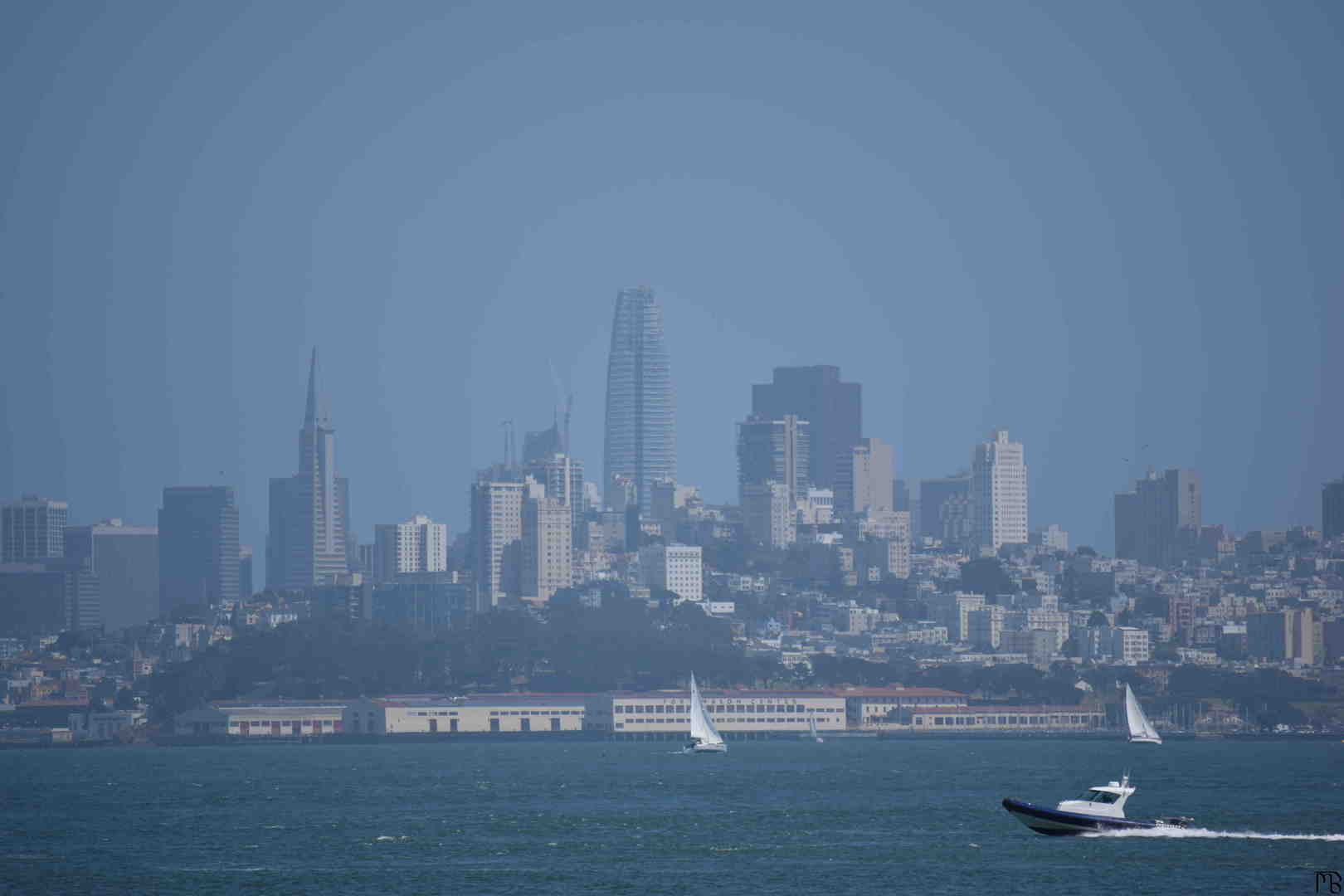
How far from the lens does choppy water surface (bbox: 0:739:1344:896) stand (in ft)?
263

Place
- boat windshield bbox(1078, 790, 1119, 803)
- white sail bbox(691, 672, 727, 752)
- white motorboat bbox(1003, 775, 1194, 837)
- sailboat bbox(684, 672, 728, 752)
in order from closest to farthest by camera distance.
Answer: white motorboat bbox(1003, 775, 1194, 837) → boat windshield bbox(1078, 790, 1119, 803) → sailboat bbox(684, 672, 728, 752) → white sail bbox(691, 672, 727, 752)

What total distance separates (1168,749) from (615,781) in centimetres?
6048

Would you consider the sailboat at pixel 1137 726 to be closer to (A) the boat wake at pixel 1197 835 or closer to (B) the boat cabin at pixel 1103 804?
(A) the boat wake at pixel 1197 835

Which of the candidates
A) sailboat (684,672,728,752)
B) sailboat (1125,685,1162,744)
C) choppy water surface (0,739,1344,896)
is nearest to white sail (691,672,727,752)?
sailboat (684,672,728,752)

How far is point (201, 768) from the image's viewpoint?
16312 centimetres

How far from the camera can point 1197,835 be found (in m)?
89.1

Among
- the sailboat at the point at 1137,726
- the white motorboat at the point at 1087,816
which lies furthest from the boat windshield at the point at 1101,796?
the sailboat at the point at 1137,726

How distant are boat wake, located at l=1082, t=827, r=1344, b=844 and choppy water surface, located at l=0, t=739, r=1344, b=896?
190mm

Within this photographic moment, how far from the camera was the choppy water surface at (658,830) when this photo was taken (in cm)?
8025

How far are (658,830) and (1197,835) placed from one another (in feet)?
66.4

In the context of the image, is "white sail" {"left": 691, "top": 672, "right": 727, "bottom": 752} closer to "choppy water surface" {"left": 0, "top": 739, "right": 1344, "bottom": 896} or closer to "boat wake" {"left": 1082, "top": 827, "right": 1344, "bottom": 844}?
"choppy water surface" {"left": 0, "top": 739, "right": 1344, "bottom": 896}

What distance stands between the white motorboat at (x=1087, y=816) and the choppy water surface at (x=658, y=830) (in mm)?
608

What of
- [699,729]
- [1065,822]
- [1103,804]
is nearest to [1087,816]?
[1065,822]

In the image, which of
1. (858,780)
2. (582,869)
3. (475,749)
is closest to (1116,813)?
(582,869)
